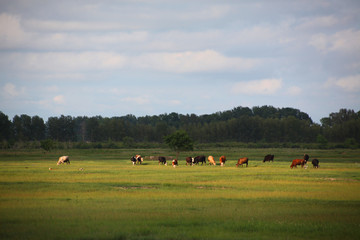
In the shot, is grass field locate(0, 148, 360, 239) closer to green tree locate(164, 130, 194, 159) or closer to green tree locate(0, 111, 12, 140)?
green tree locate(164, 130, 194, 159)

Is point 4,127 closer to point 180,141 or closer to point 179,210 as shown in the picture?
point 180,141

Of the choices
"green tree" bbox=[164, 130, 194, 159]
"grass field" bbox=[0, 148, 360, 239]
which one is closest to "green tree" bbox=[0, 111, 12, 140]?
"green tree" bbox=[164, 130, 194, 159]

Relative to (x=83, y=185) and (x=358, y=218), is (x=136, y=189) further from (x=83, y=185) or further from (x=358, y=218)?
(x=358, y=218)

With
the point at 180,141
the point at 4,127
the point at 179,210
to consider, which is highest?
the point at 4,127

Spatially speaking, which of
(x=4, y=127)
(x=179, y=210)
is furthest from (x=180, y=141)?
(x=4, y=127)

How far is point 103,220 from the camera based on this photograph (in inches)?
766

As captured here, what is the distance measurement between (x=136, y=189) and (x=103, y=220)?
11387 mm

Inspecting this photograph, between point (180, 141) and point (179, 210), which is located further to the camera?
point (180, 141)

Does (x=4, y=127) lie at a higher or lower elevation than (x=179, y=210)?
higher

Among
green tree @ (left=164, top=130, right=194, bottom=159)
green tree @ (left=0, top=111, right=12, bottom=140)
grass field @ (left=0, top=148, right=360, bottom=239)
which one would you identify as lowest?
grass field @ (left=0, top=148, right=360, bottom=239)

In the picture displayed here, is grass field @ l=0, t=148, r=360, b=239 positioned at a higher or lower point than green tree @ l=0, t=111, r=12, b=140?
lower

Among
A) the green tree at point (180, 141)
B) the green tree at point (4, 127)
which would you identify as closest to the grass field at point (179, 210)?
the green tree at point (180, 141)

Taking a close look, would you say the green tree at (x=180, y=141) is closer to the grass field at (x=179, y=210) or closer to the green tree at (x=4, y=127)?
the grass field at (x=179, y=210)

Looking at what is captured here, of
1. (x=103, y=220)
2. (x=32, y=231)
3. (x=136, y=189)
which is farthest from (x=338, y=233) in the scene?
(x=136, y=189)
